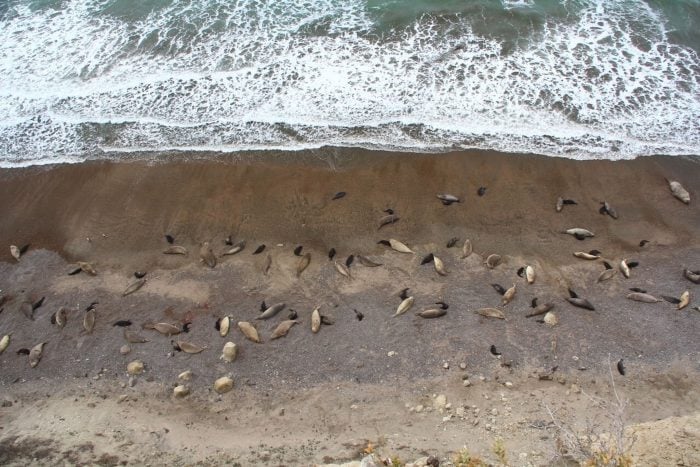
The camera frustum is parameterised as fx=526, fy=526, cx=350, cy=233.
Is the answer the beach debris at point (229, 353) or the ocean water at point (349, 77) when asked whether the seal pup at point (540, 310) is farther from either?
the beach debris at point (229, 353)

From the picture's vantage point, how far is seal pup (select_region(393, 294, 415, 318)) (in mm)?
7723

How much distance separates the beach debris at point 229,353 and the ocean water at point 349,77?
4490mm

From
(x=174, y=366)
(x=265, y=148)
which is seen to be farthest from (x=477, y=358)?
(x=265, y=148)

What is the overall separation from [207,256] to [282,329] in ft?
6.58

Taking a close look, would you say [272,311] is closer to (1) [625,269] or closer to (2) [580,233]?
(2) [580,233]

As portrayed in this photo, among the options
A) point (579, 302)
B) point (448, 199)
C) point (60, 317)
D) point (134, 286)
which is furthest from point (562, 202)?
point (60, 317)

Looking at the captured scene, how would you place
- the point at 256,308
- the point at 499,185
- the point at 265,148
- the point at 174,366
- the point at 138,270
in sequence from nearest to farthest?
1. the point at 174,366
2. the point at 256,308
3. the point at 138,270
4. the point at 499,185
5. the point at 265,148

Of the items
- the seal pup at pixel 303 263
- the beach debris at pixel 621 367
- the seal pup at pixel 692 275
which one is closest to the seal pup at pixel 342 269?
the seal pup at pixel 303 263

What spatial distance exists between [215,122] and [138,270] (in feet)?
12.6

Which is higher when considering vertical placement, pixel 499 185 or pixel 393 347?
pixel 499 185

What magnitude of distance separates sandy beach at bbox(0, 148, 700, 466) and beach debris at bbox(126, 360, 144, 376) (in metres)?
0.11

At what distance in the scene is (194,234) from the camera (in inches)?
357

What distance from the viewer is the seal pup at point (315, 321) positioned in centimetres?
A: 756

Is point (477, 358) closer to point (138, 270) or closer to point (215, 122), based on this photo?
point (138, 270)
